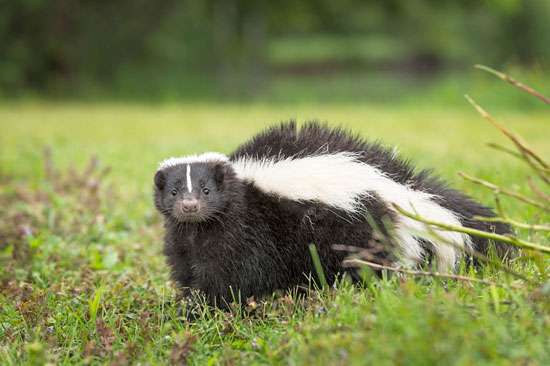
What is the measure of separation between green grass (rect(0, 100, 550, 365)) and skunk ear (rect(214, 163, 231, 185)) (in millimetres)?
783

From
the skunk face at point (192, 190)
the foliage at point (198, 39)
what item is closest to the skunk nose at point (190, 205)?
the skunk face at point (192, 190)

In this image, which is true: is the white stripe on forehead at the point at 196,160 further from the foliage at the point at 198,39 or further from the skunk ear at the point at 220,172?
the foliage at the point at 198,39

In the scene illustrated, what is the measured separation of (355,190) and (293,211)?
0.40 metres

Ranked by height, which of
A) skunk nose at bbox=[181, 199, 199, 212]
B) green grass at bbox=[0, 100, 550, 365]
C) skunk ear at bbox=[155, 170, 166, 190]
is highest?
skunk ear at bbox=[155, 170, 166, 190]

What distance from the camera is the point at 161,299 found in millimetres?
4172

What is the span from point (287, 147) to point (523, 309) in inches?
76.1

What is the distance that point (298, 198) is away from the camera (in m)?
4.01

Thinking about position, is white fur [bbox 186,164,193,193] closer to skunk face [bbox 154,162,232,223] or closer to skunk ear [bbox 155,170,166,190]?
skunk face [bbox 154,162,232,223]

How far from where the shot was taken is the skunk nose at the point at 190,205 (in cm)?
A: 395

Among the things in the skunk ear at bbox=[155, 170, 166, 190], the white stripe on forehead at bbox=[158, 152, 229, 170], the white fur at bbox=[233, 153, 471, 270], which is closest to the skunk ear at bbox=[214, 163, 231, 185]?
the white stripe on forehead at bbox=[158, 152, 229, 170]

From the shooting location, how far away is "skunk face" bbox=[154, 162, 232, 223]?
401cm

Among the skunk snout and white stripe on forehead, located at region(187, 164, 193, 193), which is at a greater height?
white stripe on forehead, located at region(187, 164, 193, 193)

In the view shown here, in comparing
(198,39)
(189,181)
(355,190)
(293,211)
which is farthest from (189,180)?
(198,39)

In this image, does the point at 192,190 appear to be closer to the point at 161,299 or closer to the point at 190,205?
the point at 190,205
